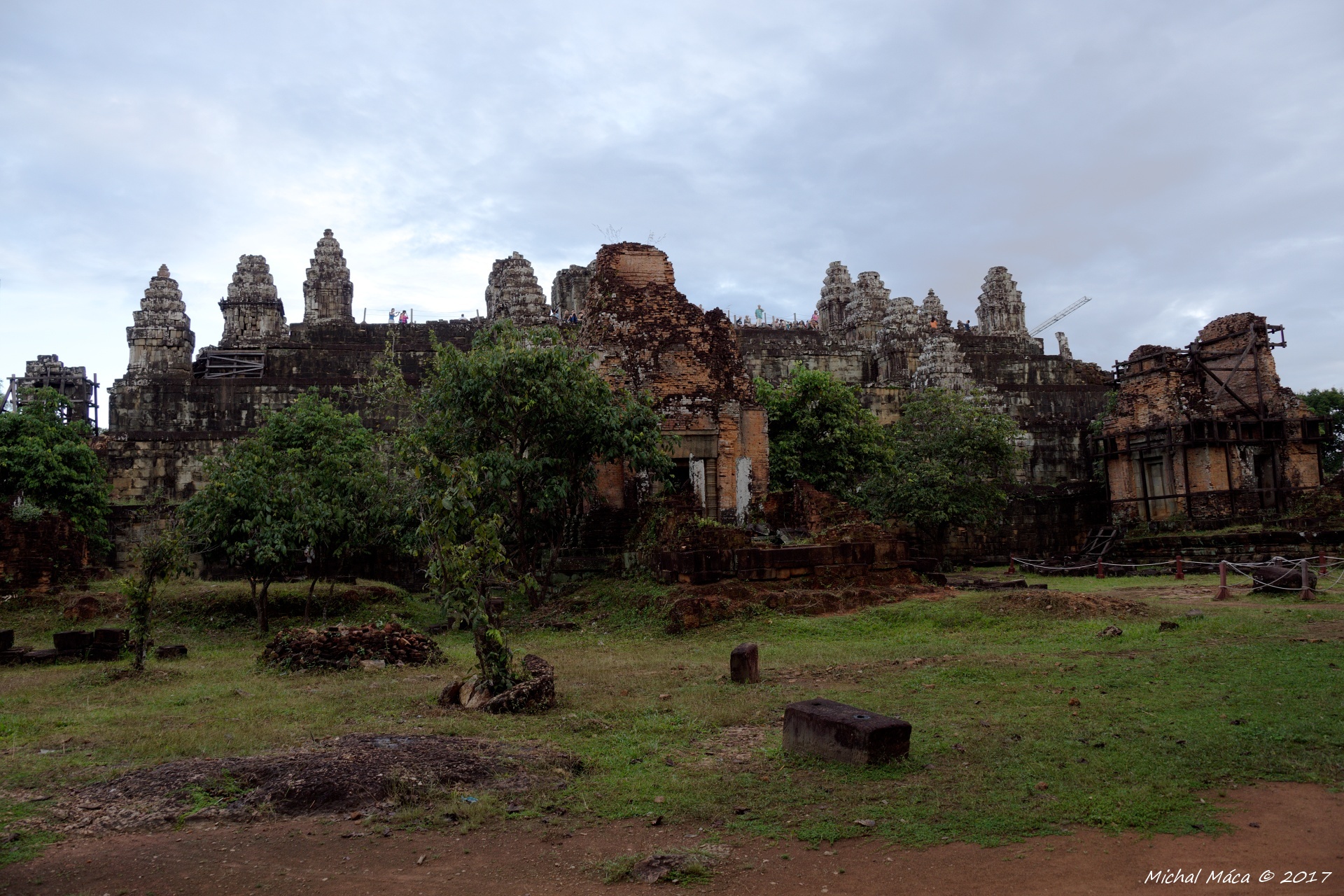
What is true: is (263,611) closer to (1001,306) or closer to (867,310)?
(867,310)

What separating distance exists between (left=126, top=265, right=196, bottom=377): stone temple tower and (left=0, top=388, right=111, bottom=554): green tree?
1082cm

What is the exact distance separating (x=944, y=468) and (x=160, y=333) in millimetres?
27429

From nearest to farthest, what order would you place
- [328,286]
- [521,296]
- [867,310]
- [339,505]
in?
[339,505] → [521,296] → [328,286] → [867,310]

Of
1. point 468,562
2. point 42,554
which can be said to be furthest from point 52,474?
point 468,562

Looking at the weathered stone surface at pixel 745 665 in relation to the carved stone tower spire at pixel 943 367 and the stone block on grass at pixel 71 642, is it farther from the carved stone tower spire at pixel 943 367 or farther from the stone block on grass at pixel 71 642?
the carved stone tower spire at pixel 943 367

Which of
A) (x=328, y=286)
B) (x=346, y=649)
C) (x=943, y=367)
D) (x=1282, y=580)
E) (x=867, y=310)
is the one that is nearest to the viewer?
(x=346, y=649)

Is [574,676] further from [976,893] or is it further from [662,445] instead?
[662,445]

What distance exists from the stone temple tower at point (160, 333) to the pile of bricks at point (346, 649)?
24.9 metres

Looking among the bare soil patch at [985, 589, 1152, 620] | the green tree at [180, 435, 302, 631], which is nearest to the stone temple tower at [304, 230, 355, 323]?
the green tree at [180, 435, 302, 631]

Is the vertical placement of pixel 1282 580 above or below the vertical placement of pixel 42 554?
below

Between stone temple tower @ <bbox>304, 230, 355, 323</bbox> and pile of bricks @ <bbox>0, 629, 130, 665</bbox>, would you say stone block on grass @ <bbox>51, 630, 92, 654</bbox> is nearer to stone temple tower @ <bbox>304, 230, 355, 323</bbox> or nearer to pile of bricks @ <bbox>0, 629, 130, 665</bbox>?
pile of bricks @ <bbox>0, 629, 130, 665</bbox>

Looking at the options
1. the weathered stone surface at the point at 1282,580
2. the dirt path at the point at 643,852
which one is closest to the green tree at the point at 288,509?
the dirt path at the point at 643,852

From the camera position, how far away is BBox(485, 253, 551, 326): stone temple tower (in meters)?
35.9

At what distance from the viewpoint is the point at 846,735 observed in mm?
6156
